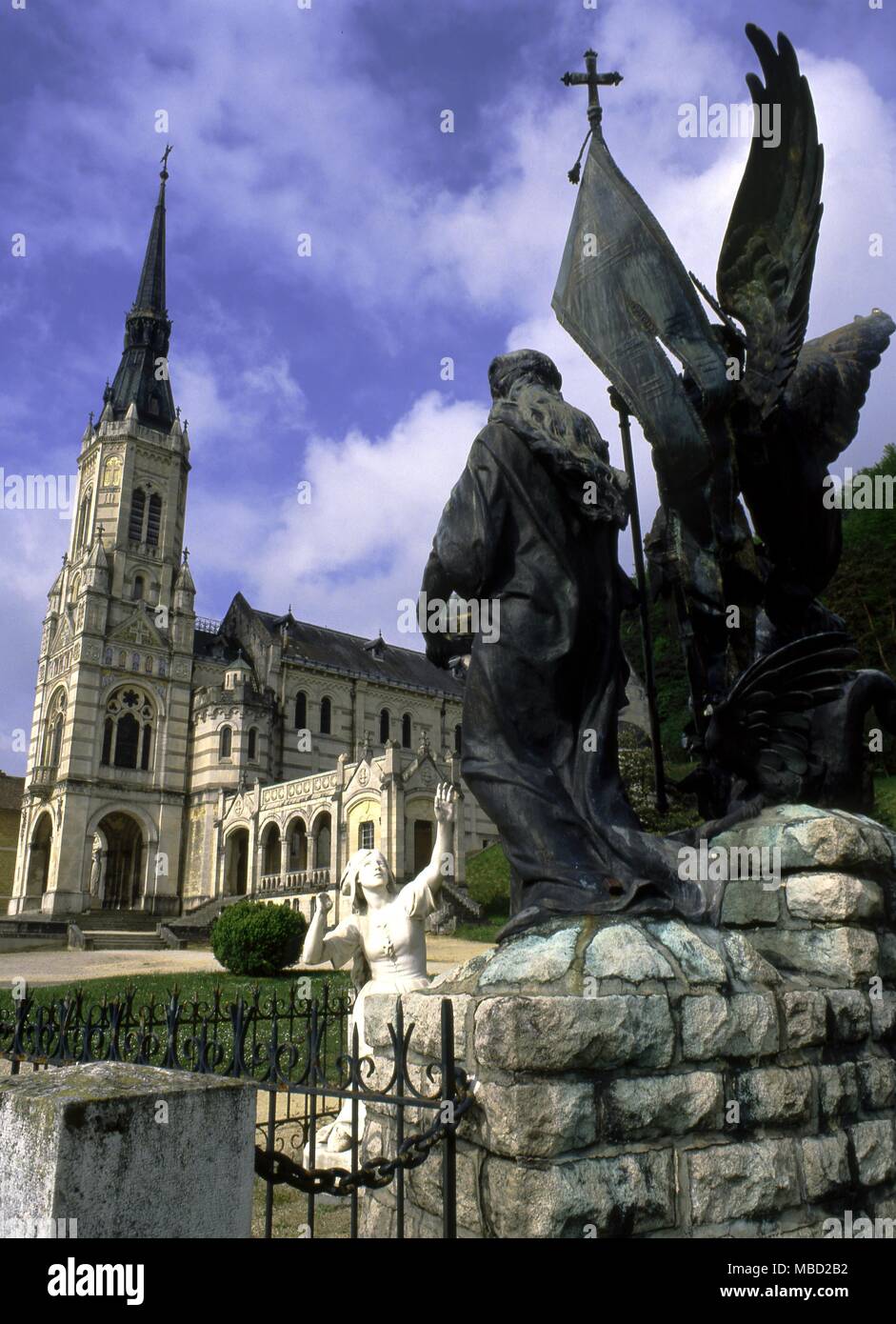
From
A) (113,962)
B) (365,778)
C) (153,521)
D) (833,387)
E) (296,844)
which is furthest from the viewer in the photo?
(153,521)

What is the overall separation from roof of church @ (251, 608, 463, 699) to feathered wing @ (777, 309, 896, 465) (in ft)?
156

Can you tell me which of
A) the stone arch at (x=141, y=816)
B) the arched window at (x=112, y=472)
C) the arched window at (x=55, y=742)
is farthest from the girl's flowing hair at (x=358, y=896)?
the arched window at (x=112, y=472)

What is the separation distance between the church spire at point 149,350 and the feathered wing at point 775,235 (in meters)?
51.7

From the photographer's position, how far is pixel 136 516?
50594 millimetres

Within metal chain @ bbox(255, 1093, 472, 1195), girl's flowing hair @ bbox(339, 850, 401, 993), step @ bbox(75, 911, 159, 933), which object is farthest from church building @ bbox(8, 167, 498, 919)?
metal chain @ bbox(255, 1093, 472, 1195)

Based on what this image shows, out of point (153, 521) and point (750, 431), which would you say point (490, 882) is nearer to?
point (153, 521)

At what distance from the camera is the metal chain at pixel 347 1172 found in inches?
99.9

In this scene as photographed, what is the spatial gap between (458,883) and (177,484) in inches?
1183

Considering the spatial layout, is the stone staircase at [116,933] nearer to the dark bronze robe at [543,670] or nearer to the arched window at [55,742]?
the arched window at [55,742]

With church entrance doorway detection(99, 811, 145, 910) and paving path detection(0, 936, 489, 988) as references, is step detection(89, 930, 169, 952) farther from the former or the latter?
church entrance doorway detection(99, 811, 145, 910)

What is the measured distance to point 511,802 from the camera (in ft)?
12.2

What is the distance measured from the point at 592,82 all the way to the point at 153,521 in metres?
49.4

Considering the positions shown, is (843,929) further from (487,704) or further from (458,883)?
(458,883)

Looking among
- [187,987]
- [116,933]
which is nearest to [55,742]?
[116,933]
